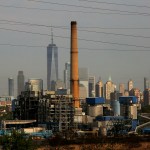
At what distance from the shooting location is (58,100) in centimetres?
6581

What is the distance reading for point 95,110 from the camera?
75.6 meters

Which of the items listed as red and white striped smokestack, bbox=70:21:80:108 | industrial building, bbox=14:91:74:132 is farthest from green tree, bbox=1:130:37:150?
red and white striped smokestack, bbox=70:21:80:108

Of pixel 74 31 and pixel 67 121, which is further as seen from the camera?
pixel 74 31

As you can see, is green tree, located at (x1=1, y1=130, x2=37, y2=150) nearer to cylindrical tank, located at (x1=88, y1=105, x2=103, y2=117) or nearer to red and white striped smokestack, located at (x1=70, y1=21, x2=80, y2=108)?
red and white striped smokestack, located at (x1=70, y1=21, x2=80, y2=108)

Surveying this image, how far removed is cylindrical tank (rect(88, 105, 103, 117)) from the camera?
75544 mm

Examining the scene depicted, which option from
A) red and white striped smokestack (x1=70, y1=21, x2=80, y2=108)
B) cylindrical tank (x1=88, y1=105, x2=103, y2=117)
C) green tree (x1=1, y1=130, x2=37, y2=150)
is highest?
red and white striped smokestack (x1=70, y1=21, x2=80, y2=108)

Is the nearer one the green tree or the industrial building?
the green tree

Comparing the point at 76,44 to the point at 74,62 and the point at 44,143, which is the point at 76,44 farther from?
the point at 44,143

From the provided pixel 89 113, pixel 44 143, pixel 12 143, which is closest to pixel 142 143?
pixel 44 143

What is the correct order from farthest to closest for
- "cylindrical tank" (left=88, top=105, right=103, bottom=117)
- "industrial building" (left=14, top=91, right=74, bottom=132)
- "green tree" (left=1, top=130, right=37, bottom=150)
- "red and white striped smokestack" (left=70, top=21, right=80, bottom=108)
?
1. "cylindrical tank" (left=88, top=105, right=103, bottom=117)
2. "red and white striped smokestack" (left=70, top=21, right=80, bottom=108)
3. "industrial building" (left=14, top=91, right=74, bottom=132)
4. "green tree" (left=1, top=130, right=37, bottom=150)

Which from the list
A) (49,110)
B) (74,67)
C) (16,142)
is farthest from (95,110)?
(16,142)

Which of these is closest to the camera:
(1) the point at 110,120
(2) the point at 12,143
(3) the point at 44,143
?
(2) the point at 12,143

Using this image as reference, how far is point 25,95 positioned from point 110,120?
474 inches

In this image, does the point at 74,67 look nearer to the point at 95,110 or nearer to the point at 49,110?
the point at 95,110
